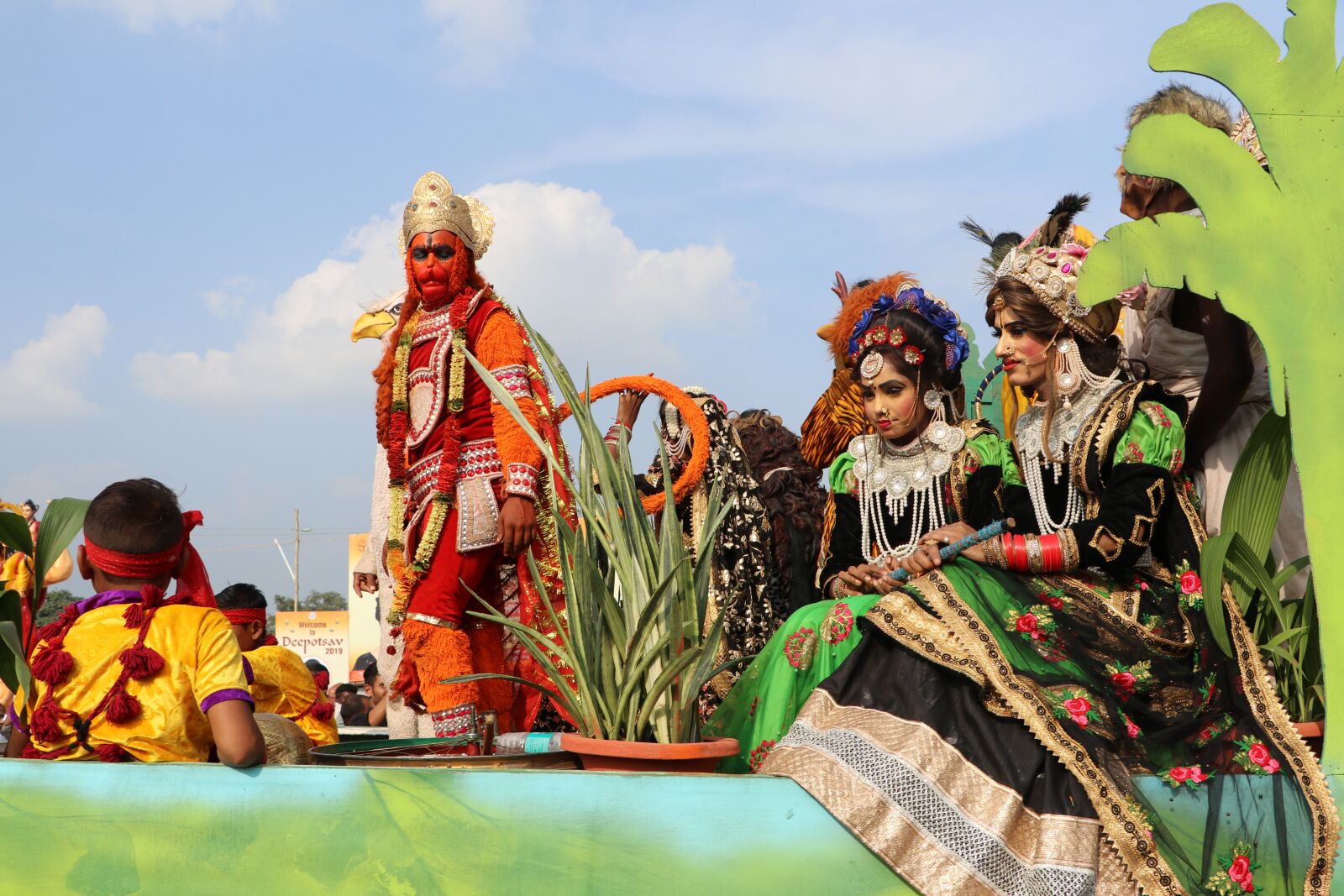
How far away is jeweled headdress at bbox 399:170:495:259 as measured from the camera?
181 inches

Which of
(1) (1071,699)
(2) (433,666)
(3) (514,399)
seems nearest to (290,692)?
(2) (433,666)

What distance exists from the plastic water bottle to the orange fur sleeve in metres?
0.99

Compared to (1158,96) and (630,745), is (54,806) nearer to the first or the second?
(630,745)

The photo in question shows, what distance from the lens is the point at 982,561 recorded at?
3328 millimetres

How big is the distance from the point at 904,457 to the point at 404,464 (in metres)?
1.78

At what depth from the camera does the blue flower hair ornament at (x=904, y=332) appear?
156 inches

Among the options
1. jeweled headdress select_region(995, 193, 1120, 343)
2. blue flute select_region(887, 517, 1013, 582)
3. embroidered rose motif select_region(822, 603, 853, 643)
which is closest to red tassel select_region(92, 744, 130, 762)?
embroidered rose motif select_region(822, 603, 853, 643)

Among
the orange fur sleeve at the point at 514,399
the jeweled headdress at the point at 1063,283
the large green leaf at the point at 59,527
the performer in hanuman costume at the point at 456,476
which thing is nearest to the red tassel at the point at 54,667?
the large green leaf at the point at 59,527

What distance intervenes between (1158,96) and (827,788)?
102 inches

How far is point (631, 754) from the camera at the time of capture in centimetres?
281

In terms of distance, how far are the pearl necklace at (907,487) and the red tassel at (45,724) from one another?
2.23 meters

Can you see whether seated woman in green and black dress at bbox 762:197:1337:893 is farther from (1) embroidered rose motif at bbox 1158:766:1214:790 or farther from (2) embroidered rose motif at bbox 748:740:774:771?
(2) embroidered rose motif at bbox 748:740:774:771

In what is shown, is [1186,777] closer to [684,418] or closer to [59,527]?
[59,527]

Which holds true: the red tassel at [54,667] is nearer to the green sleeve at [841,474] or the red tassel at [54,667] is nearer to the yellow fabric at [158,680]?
the yellow fabric at [158,680]
